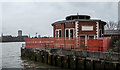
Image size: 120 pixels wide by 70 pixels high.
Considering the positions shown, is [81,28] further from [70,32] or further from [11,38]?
[11,38]

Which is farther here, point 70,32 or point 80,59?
point 70,32

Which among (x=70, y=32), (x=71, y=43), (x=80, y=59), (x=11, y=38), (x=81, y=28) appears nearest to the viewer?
(x=80, y=59)

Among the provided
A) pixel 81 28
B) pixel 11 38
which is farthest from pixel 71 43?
pixel 11 38

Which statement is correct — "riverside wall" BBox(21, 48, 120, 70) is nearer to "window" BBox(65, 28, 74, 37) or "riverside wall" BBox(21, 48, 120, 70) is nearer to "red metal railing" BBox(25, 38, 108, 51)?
"red metal railing" BBox(25, 38, 108, 51)

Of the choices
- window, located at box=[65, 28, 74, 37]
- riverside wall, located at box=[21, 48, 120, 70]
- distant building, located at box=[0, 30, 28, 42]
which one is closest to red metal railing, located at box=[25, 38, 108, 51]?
riverside wall, located at box=[21, 48, 120, 70]

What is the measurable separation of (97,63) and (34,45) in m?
14.6

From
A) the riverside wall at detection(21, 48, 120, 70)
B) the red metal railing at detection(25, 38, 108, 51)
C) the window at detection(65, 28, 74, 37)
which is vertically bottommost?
the riverside wall at detection(21, 48, 120, 70)

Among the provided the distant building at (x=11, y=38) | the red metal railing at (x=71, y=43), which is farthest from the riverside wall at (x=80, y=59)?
the distant building at (x=11, y=38)

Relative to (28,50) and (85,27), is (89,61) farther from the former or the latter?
(28,50)

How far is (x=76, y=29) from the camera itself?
20.1 metres

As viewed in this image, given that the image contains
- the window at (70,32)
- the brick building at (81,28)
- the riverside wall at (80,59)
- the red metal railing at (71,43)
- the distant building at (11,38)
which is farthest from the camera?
the distant building at (11,38)

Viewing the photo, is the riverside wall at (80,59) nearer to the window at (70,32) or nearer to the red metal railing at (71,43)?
the red metal railing at (71,43)

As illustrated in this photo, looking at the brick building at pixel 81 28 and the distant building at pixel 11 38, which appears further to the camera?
the distant building at pixel 11 38

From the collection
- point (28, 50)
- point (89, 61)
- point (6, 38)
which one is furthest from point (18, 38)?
point (89, 61)
